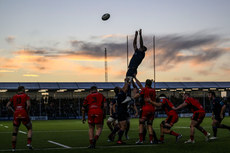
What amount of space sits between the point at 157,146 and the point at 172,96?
38.9 m

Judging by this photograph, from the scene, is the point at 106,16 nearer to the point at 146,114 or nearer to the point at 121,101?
the point at 121,101

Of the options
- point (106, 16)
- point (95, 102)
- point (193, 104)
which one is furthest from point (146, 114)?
point (106, 16)

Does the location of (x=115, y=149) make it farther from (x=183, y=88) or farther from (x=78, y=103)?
(x=183, y=88)

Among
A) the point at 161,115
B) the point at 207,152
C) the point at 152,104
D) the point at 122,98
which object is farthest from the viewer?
the point at 161,115

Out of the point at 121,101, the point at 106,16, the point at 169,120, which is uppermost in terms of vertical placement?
the point at 106,16

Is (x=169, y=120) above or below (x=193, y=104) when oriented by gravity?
below

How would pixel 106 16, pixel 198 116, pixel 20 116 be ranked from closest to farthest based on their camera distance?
pixel 20 116 < pixel 198 116 < pixel 106 16

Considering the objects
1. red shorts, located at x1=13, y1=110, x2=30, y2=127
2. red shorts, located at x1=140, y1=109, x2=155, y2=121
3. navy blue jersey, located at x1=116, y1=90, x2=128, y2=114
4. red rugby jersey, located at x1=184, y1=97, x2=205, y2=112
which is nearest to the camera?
red shorts, located at x1=13, y1=110, x2=30, y2=127

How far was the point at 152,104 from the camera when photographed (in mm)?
13375

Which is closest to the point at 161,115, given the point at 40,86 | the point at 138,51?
the point at 40,86

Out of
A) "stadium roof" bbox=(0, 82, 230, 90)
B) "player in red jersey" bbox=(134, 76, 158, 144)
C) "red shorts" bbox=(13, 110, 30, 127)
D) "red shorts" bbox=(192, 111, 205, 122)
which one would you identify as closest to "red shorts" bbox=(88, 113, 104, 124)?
"player in red jersey" bbox=(134, 76, 158, 144)

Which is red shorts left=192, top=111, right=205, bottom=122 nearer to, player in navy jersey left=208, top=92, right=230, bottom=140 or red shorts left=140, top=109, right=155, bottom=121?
red shorts left=140, top=109, right=155, bottom=121

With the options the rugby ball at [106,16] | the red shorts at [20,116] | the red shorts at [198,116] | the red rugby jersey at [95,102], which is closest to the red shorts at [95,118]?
the red rugby jersey at [95,102]

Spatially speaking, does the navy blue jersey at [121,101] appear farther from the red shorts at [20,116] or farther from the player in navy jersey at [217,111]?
the player in navy jersey at [217,111]
